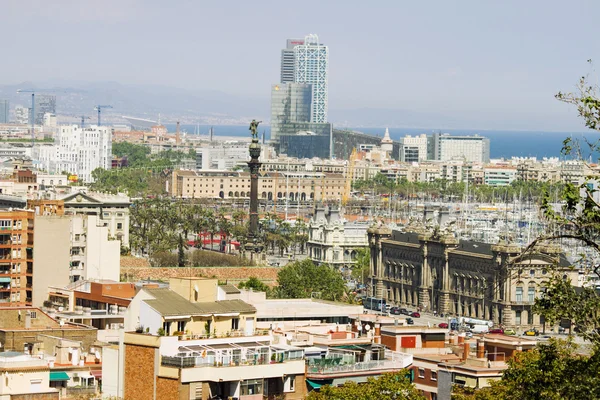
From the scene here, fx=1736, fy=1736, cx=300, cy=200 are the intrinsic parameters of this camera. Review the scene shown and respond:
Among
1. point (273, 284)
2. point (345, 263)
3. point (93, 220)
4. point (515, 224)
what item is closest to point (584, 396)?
point (93, 220)

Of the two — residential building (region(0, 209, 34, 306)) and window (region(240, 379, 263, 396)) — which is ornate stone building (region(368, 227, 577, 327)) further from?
window (region(240, 379, 263, 396))

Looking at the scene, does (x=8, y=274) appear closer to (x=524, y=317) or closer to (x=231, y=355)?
(x=231, y=355)

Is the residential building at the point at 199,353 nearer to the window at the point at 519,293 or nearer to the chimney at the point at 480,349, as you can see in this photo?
the chimney at the point at 480,349

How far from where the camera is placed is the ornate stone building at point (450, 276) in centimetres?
9112

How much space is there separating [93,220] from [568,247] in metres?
67.4

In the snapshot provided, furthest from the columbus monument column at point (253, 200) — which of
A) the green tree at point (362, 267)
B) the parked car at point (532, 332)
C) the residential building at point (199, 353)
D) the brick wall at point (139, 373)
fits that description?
the brick wall at point (139, 373)

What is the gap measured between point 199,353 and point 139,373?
1331mm

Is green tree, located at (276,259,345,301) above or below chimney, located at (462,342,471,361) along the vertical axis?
below

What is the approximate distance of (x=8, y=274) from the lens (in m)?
62.7

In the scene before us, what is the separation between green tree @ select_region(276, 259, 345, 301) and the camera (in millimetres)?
82644

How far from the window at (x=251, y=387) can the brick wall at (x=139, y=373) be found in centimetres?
182

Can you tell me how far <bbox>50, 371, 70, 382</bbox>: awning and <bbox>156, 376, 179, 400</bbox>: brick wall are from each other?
338 cm

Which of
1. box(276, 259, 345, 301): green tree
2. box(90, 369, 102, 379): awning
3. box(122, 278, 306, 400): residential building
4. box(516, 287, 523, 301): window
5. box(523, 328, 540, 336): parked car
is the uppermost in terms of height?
box(122, 278, 306, 400): residential building

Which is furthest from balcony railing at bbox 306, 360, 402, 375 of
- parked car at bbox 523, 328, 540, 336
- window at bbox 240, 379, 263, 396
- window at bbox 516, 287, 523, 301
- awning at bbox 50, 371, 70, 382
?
window at bbox 516, 287, 523, 301
